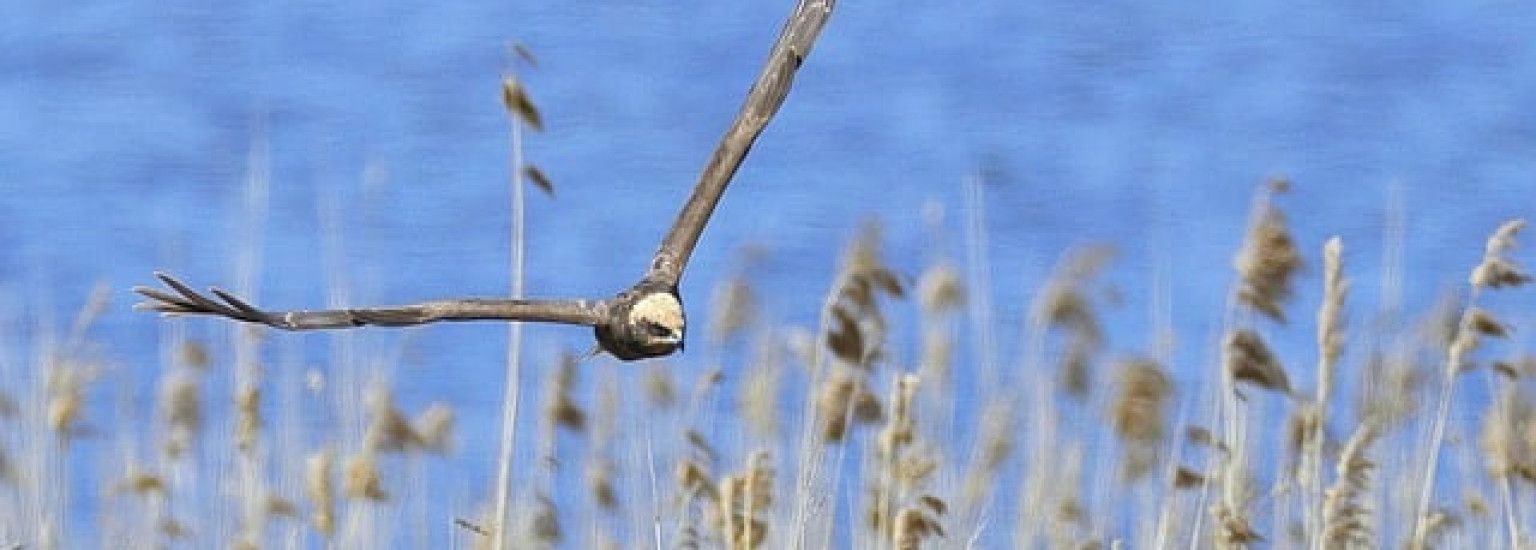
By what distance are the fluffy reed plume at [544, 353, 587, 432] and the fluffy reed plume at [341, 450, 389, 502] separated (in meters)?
0.24

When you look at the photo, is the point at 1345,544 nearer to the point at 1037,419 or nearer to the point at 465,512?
the point at 1037,419

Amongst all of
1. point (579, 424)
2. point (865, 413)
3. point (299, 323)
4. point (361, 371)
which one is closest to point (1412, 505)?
point (865, 413)

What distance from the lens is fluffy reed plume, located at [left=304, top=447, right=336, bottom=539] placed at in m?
3.84

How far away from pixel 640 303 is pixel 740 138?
0.74ft

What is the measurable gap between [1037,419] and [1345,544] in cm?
52

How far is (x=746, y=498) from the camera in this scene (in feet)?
11.5

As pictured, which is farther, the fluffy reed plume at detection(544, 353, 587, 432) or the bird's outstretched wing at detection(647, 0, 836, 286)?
the fluffy reed plume at detection(544, 353, 587, 432)

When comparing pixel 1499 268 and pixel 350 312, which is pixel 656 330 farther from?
pixel 1499 268

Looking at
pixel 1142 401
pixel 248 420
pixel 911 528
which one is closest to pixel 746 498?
pixel 911 528

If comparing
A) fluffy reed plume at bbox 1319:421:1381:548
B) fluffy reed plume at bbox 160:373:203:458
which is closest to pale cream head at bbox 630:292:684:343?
fluffy reed plume at bbox 1319:421:1381:548

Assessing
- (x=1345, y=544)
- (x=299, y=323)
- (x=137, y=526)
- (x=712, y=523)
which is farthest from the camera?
(x=137, y=526)

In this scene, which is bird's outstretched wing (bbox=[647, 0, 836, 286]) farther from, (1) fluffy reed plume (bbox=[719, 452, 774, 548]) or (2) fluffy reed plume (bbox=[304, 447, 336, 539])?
(2) fluffy reed plume (bbox=[304, 447, 336, 539])

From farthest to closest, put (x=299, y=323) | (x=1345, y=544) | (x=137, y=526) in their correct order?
(x=137, y=526) → (x=1345, y=544) → (x=299, y=323)

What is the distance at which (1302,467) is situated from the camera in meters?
3.79
